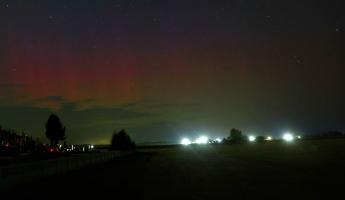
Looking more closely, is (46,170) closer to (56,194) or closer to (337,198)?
(56,194)

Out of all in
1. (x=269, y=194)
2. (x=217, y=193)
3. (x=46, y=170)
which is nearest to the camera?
(x=269, y=194)

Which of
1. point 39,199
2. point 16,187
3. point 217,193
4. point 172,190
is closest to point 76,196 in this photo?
point 39,199

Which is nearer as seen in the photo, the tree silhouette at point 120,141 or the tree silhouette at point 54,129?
the tree silhouette at point 120,141

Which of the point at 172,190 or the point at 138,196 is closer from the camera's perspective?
the point at 138,196

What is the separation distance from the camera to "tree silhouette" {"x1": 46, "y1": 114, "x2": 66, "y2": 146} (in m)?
193

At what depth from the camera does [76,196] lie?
2088 centimetres

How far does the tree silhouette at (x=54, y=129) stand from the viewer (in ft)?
634

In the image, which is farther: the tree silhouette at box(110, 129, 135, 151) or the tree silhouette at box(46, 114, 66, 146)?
the tree silhouette at box(46, 114, 66, 146)

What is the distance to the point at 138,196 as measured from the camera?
19969mm

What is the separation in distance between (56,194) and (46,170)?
14.5 metres

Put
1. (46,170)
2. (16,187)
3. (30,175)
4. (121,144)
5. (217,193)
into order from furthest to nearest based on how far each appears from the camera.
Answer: (121,144) → (46,170) → (30,175) → (16,187) → (217,193)

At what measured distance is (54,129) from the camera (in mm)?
193625

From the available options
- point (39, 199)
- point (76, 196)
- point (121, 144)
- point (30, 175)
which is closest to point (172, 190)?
point (76, 196)

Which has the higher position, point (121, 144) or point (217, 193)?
point (121, 144)
